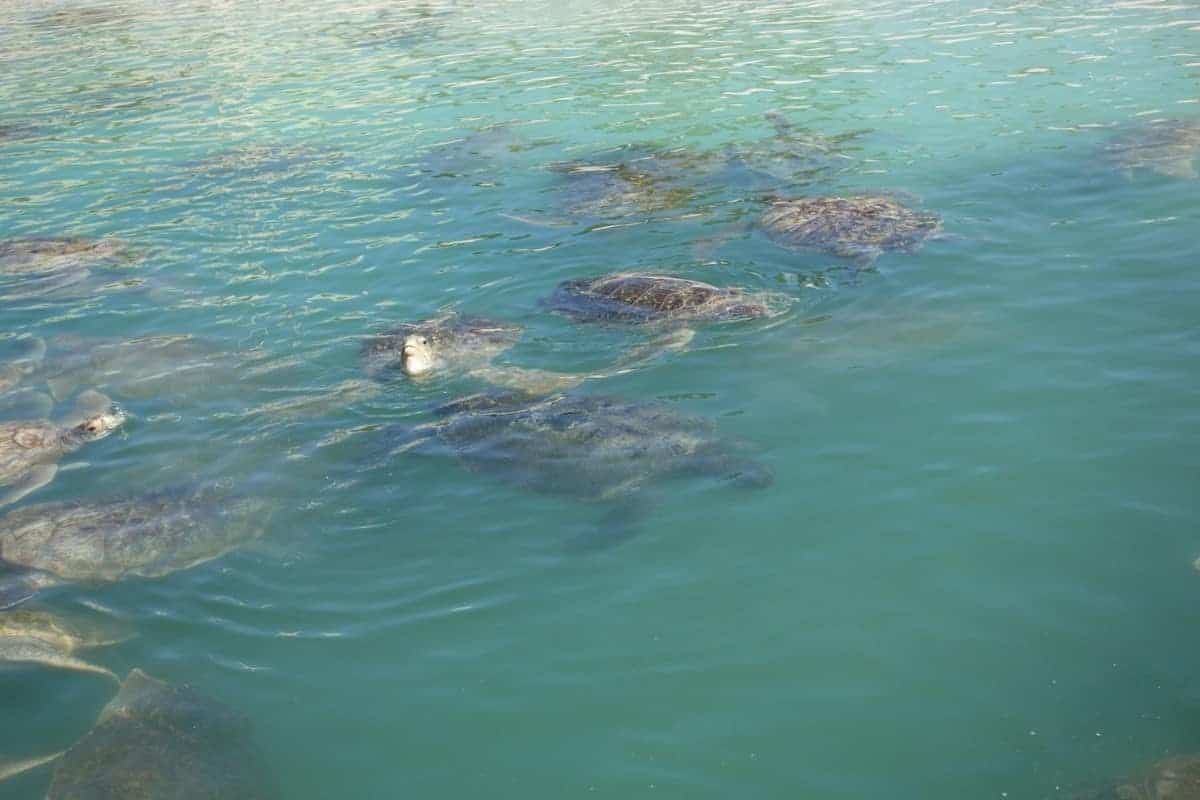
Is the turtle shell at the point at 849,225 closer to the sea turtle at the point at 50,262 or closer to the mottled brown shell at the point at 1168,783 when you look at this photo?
the mottled brown shell at the point at 1168,783

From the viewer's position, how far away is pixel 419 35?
2981cm

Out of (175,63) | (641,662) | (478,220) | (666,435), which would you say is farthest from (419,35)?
(641,662)

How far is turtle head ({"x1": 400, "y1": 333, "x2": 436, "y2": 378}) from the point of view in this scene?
9.38m

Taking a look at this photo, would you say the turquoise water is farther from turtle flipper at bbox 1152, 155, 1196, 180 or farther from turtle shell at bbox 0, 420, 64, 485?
turtle shell at bbox 0, 420, 64, 485

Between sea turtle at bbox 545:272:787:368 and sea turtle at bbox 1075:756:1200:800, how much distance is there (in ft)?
18.1

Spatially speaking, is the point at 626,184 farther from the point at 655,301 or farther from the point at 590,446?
the point at 590,446

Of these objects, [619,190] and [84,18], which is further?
[84,18]

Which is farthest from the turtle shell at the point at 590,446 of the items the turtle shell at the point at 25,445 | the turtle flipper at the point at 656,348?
the turtle shell at the point at 25,445

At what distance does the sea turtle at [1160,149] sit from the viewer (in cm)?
1293

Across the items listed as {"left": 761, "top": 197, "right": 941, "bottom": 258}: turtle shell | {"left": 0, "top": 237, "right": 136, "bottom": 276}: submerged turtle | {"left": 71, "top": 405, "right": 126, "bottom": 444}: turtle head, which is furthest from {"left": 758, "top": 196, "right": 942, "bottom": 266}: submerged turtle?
{"left": 0, "top": 237, "right": 136, "bottom": 276}: submerged turtle

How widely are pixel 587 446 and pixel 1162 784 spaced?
165 inches

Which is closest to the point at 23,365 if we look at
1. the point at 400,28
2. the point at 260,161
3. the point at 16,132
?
the point at 260,161

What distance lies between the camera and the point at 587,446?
7637 millimetres

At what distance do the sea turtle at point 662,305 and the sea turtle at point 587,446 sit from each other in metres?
1.44
